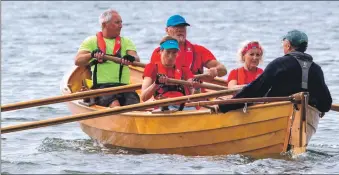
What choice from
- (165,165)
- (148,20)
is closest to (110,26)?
(165,165)

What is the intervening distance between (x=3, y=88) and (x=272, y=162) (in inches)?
413

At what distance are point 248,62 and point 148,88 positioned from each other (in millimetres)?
1441

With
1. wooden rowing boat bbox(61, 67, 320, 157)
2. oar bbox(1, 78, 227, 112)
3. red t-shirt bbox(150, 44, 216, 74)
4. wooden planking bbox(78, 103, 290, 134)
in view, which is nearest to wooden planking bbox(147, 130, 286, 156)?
wooden rowing boat bbox(61, 67, 320, 157)

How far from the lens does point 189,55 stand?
1383 cm

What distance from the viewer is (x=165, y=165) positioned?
11977 millimetres

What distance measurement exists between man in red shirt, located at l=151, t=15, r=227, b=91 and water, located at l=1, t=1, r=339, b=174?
5.02 ft

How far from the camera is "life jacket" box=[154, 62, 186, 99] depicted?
12.8 m

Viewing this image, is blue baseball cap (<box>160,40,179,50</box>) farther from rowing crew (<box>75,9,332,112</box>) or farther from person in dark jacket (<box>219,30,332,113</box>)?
person in dark jacket (<box>219,30,332,113</box>)

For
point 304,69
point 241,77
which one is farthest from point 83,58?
point 304,69

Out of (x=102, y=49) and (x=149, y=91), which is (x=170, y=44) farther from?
(x=102, y=49)

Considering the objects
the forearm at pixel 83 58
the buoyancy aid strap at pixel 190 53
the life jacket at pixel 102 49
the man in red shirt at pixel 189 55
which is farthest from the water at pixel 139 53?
the buoyancy aid strap at pixel 190 53

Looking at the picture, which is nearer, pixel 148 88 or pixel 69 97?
pixel 148 88

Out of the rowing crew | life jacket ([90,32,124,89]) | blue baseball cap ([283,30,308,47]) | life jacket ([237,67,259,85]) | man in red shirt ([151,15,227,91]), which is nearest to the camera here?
the rowing crew

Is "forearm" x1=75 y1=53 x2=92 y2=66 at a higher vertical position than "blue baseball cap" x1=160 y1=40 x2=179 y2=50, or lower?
lower
